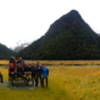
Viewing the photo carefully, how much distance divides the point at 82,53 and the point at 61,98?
10656 centimetres

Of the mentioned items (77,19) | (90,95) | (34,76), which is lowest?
(90,95)

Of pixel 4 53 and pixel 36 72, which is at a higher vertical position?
pixel 4 53

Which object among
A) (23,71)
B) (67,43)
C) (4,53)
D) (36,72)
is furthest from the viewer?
(4,53)

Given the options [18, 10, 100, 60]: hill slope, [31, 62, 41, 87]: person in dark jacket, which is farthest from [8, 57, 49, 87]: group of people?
[18, 10, 100, 60]: hill slope

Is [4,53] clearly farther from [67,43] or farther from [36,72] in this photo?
[36,72]

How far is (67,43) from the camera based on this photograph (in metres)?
144

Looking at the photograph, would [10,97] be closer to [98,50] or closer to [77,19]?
[98,50]

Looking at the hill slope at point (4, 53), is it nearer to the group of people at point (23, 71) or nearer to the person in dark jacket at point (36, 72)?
the group of people at point (23, 71)

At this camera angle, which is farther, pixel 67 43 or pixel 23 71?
pixel 67 43

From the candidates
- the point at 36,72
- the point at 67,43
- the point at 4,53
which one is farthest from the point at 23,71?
the point at 4,53

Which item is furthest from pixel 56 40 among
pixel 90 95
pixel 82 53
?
pixel 90 95

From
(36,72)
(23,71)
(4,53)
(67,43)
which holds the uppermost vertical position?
(67,43)

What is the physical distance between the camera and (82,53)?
13225 cm

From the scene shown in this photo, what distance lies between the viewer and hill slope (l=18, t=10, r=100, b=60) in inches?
5290
